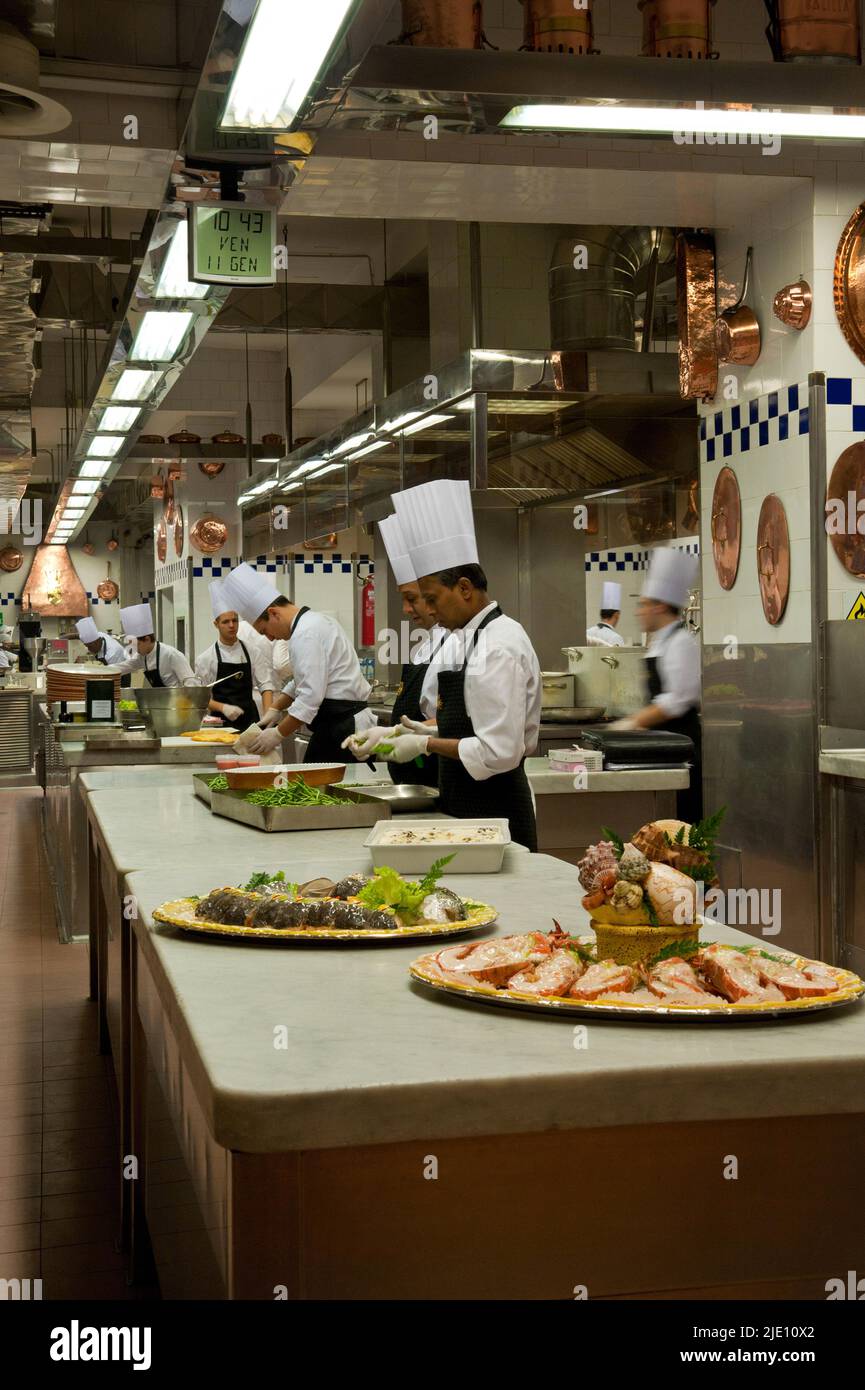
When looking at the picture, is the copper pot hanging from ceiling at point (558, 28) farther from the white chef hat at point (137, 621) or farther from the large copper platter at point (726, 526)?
the white chef hat at point (137, 621)

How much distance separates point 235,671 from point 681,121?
6711 millimetres

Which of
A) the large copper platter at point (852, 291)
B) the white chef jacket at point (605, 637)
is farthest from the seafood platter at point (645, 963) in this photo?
the white chef jacket at point (605, 637)

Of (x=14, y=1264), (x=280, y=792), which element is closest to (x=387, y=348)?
(x=280, y=792)

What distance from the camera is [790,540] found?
5.58 m

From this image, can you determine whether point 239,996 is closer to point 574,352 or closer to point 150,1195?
point 150,1195

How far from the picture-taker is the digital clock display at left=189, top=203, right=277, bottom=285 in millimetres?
4656

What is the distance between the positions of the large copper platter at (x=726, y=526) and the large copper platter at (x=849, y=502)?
0.61 metres

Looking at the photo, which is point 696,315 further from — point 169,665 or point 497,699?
point 169,665

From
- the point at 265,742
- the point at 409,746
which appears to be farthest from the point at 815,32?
the point at 265,742

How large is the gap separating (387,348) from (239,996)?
7.95 m

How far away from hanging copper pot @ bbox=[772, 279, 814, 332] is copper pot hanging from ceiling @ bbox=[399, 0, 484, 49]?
1.69m

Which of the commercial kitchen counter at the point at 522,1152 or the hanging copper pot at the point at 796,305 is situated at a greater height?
the hanging copper pot at the point at 796,305

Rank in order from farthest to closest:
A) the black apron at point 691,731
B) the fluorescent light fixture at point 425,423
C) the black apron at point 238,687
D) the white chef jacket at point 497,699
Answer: the black apron at point 238,687 < the fluorescent light fixture at point 425,423 < the black apron at point 691,731 < the white chef jacket at point 497,699

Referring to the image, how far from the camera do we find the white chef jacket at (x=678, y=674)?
6.19 meters
